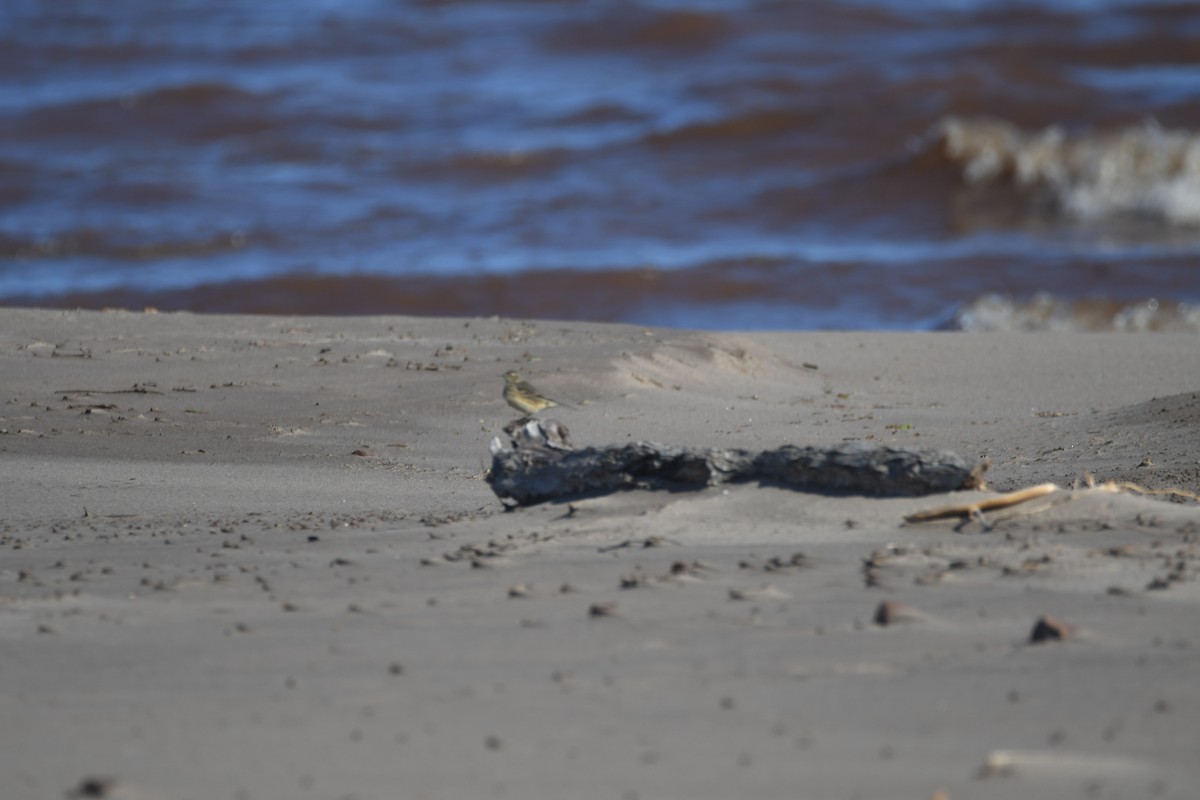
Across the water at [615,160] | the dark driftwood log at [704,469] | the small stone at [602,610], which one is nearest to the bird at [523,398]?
the dark driftwood log at [704,469]

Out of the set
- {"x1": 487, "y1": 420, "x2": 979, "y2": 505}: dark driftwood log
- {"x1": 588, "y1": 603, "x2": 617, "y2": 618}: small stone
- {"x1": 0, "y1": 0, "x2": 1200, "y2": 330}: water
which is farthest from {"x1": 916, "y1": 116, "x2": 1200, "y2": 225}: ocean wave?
{"x1": 588, "y1": 603, "x2": 617, "y2": 618}: small stone

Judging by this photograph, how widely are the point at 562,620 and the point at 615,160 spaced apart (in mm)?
15313

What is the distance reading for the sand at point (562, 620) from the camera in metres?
1.99

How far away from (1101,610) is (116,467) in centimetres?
328

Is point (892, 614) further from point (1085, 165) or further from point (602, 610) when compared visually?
point (1085, 165)

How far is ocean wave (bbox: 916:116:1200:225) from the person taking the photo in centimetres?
1494

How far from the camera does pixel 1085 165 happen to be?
1605 centimetres

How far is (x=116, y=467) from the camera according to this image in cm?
450

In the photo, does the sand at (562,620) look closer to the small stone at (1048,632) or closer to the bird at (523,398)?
the small stone at (1048,632)

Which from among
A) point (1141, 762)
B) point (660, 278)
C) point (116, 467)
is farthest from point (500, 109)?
point (1141, 762)

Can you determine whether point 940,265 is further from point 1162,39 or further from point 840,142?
point 1162,39

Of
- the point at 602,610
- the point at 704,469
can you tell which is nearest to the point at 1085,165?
the point at 704,469

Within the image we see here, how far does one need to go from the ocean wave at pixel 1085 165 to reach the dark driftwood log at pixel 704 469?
12511 millimetres

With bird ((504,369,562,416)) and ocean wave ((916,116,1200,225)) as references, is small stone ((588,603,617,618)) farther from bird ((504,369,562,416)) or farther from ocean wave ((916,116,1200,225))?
ocean wave ((916,116,1200,225))
